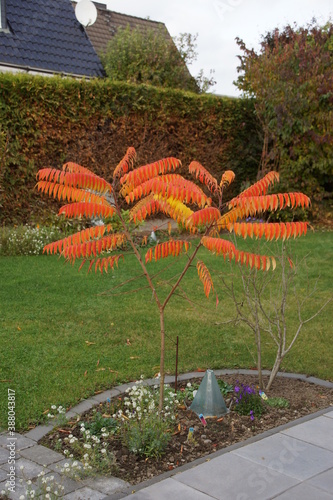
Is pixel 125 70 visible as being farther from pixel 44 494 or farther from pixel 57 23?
pixel 44 494

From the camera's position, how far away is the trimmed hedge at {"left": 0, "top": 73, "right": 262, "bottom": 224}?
525 inches

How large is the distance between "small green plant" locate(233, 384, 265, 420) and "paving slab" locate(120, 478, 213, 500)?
4.33 ft

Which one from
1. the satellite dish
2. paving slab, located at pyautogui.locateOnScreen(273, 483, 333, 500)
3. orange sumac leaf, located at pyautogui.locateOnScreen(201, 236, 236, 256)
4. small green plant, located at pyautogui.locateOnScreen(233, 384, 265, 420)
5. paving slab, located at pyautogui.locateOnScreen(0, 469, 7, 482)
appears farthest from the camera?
the satellite dish

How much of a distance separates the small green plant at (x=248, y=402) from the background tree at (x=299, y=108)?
11370mm

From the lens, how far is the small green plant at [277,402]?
532cm

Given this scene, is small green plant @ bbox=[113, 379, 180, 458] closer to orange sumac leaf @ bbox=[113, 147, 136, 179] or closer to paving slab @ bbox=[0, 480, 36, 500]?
paving slab @ bbox=[0, 480, 36, 500]

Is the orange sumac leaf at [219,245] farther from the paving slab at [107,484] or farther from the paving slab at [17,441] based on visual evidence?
the paving slab at [17,441]

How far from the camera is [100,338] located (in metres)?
7.16

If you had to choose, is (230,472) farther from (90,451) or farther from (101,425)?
(101,425)

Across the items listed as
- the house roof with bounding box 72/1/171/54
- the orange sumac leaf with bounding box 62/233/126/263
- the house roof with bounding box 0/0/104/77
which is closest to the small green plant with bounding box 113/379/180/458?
the orange sumac leaf with bounding box 62/233/126/263

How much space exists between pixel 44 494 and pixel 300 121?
13.5m

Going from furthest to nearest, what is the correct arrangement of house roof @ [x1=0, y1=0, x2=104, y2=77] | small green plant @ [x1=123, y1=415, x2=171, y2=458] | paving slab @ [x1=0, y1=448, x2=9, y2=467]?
house roof @ [x1=0, y1=0, x2=104, y2=77], small green plant @ [x1=123, y1=415, x2=171, y2=458], paving slab @ [x1=0, y1=448, x2=9, y2=467]

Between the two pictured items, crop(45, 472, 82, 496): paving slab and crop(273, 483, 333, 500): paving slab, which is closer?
crop(273, 483, 333, 500): paving slab

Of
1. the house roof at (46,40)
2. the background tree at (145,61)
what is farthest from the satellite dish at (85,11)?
the background tree at (145,61)
